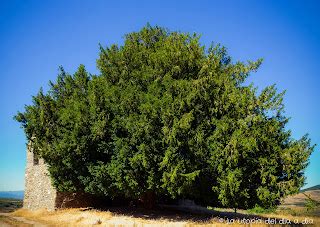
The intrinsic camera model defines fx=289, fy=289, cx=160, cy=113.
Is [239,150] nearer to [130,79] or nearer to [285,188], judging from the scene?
[285,188]

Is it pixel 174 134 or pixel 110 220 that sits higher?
pixel 174 134

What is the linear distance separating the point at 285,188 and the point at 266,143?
9.10 feet

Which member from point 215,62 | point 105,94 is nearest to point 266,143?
point 215,62

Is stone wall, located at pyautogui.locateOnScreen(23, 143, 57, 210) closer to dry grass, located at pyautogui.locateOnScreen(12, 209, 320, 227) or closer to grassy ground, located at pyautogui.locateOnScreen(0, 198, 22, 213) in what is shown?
dry grass, located at pyautogui.locateOnScreen(12, 209, 320, 227)

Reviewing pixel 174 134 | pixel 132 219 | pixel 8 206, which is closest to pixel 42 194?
pixel 132 219

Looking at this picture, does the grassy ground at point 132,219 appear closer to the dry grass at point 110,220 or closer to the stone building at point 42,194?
the dry grass at point 110,220

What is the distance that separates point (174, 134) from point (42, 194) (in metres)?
14.3

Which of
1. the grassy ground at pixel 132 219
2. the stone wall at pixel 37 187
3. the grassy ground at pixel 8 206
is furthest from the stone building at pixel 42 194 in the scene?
the grassy ground at pixel 8 206

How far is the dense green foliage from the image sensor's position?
17047 millimetres

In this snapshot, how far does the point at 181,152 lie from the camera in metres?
17.8

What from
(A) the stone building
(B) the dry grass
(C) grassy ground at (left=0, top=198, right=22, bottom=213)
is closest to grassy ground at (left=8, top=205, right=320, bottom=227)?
(B) the dry grass

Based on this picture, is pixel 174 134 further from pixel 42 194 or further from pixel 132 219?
pixel 42 194

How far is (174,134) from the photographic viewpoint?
56.0 ft

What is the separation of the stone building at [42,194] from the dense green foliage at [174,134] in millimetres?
2596
